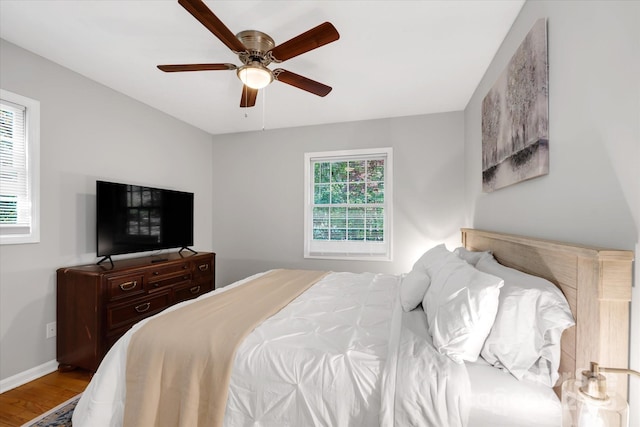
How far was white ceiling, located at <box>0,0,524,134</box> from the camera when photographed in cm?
179

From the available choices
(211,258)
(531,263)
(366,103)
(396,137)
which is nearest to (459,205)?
(396,137)

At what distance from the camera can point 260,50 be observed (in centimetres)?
186

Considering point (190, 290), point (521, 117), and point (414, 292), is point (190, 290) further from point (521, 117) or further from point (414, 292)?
point (521, 117)

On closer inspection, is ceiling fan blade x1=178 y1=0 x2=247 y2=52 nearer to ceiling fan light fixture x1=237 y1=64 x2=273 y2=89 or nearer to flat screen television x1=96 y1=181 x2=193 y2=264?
ceiling fan light fixture x1=237 y1=64 x2=273 y2=89

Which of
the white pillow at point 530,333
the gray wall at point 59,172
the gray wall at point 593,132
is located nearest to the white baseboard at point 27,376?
the gray wall at point 59,172

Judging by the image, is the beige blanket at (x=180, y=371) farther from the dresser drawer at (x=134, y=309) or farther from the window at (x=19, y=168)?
the window at (x=19, y=168)

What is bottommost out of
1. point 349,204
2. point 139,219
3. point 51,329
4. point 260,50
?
point 51,329

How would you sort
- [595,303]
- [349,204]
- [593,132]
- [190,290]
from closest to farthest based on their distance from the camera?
[595,303] → [593,132] → [190,290] → [349,204]

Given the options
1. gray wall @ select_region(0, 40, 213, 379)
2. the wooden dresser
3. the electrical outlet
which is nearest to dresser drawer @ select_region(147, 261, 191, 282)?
the wooden dresser

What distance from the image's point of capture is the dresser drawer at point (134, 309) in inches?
93.5

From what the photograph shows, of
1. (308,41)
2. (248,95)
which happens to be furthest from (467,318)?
(248,95)

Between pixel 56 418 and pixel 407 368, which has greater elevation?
pixel 407 368

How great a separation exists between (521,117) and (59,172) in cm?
354

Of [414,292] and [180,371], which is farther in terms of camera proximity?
[414,292]
